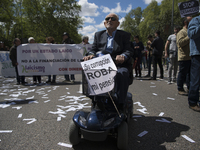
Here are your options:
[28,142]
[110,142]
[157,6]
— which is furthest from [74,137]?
[157,6]

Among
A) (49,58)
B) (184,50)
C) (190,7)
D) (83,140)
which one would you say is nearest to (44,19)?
(49,58)

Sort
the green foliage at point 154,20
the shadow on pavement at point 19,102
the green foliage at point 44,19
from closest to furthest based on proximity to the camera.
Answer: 1. the shadow on pavement at point 19,102
2. the green foliage at point 154,20
3. the green foliage at point 44,19

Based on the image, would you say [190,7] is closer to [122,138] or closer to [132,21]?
[122,138]

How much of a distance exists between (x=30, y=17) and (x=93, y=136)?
42.5 m

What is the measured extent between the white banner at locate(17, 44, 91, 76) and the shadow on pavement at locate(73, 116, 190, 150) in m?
5.79

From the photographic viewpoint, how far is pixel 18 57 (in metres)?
8.34

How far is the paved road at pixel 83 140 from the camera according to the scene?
244cm

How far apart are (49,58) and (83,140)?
663 cm

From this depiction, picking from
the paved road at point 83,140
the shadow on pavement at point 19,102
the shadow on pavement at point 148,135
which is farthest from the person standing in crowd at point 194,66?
the shadow on pavement at point 19,102

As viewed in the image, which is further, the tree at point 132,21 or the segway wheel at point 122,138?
the tree at point 132,21

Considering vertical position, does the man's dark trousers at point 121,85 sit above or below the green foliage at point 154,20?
below

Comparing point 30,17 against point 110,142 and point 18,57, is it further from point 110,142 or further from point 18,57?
point 110,142

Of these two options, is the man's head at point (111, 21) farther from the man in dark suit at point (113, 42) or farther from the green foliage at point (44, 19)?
the green foliage at point (44, 19)

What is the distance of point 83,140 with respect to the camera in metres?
2.57
